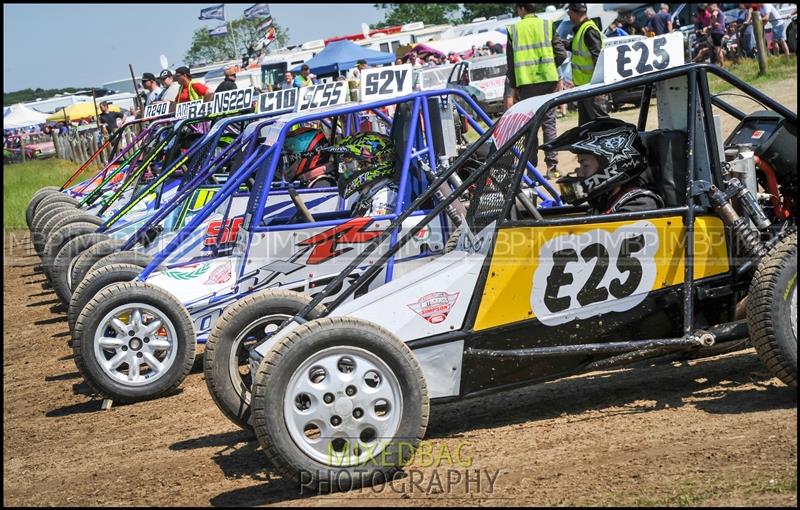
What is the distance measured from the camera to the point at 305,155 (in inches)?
361

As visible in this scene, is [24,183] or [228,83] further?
[24,183]

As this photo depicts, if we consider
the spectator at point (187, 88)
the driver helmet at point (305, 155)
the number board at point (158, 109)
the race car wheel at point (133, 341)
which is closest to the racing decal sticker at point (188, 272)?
the race car wheel at point (133, 341)

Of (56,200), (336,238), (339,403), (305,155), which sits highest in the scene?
(305,155)

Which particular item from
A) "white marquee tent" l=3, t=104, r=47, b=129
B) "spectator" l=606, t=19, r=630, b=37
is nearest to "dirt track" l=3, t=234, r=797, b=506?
"spectator" l=606, t=19, r=630, b=37

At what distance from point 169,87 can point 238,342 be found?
477 inches

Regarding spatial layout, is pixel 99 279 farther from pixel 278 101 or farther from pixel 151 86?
pixel 151 86

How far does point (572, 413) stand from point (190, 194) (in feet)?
14.7

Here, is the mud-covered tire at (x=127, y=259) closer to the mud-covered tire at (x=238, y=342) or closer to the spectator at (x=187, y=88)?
the mud-covered tire at (x=238, y=342)

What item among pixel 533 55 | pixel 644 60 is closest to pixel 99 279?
pixel 644 60

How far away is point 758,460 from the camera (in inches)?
162

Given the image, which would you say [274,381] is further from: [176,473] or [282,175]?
[282,175]

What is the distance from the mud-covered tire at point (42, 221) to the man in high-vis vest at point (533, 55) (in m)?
5.59

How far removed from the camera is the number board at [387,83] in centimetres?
728

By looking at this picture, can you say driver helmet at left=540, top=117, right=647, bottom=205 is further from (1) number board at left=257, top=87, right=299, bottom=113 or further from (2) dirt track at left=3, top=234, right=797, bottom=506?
(1) number board at left=257, top=87, right=299, bottom=113
